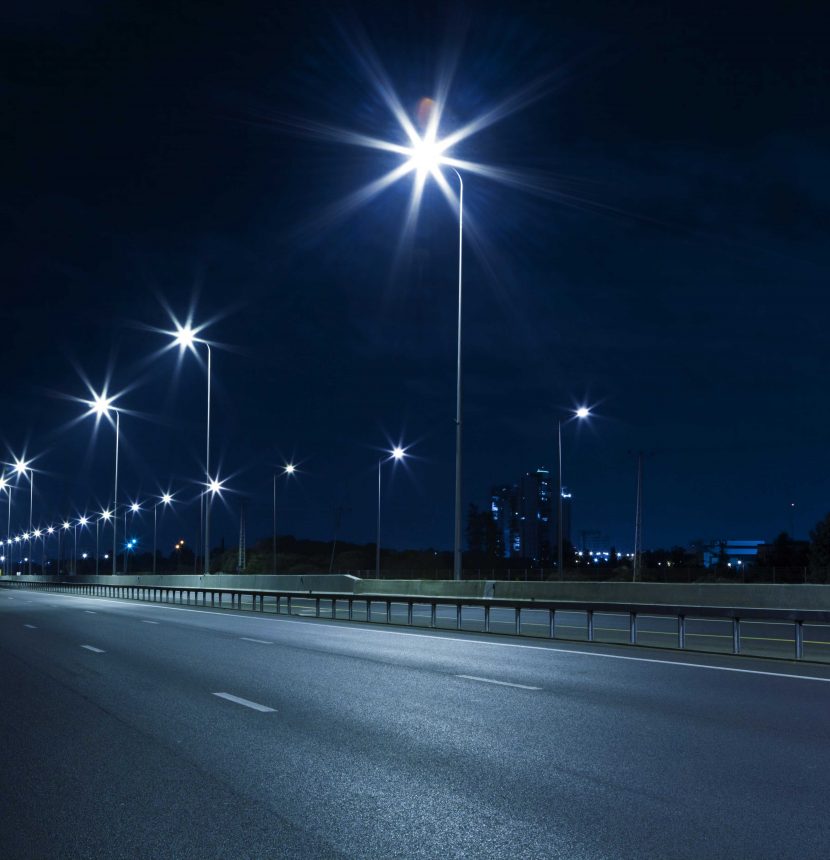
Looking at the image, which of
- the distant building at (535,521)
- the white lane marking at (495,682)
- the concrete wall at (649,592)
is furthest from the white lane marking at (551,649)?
the distant building at (535,521)

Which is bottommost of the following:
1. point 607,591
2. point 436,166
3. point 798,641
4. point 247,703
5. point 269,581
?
point 247,703

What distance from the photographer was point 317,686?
46.5 ft

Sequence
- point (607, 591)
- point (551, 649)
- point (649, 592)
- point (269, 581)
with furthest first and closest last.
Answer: point (269, 581)
point (607, 591)
point (649, 592)
point (551, 649)

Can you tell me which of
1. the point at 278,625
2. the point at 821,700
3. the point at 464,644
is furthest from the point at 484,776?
the point at 278,625

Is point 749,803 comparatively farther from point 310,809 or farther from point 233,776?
point 233,776

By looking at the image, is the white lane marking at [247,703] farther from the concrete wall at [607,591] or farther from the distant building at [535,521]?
the distant building at [535,521]

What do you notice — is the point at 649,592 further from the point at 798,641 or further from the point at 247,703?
the point at 247,703

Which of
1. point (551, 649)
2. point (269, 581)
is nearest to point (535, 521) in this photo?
point (269, 581)

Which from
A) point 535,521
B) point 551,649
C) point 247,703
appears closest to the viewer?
point 247,703

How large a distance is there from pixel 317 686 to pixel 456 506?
20086 mm

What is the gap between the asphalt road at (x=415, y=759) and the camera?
254 inches

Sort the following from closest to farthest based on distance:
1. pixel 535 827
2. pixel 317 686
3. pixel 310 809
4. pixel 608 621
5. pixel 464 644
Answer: pixel 535 827 → pixel 310 809 → pixel 317 686 → pixel 464 644 → pixel 608 621

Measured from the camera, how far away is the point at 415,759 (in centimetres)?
893

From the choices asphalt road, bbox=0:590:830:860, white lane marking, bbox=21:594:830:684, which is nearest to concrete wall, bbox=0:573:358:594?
white lane marking, bbox=21:594:830:684
